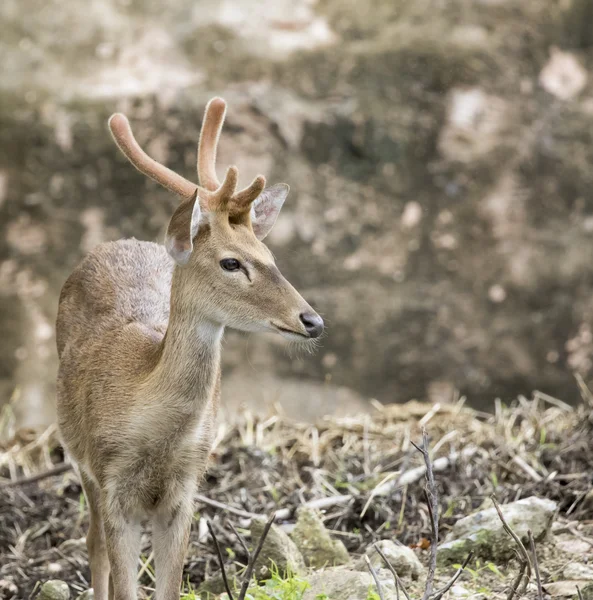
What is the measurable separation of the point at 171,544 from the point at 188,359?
75cm

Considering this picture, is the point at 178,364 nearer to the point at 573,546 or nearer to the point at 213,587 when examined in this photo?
the point at 213,587

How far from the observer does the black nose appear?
3.58 metres

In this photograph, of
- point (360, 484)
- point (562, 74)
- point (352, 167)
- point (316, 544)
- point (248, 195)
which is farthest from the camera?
point (562, 74)

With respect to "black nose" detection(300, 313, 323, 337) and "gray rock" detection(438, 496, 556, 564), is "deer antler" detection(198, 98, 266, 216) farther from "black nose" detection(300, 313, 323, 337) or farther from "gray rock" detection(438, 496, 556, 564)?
"gray rock" detection(438, 496, 556, 564)

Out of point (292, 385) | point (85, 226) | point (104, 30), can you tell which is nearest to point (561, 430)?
point (292, 385)

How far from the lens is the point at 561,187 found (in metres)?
7.27

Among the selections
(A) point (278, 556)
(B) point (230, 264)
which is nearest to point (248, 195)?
(B) point (230, 264)

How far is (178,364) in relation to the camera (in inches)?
151

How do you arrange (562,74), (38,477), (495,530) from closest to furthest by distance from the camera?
(495,530)
(38,477)
(562,74)

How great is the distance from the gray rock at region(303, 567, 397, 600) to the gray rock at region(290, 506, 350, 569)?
544 mm

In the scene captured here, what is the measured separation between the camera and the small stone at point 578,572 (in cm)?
393

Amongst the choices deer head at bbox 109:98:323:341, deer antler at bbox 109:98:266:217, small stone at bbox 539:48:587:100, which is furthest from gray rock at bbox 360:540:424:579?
small stone at bbox 539:48:587:100

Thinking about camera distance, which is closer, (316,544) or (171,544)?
(171,544)

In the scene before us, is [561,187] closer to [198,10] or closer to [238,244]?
[198,10]
